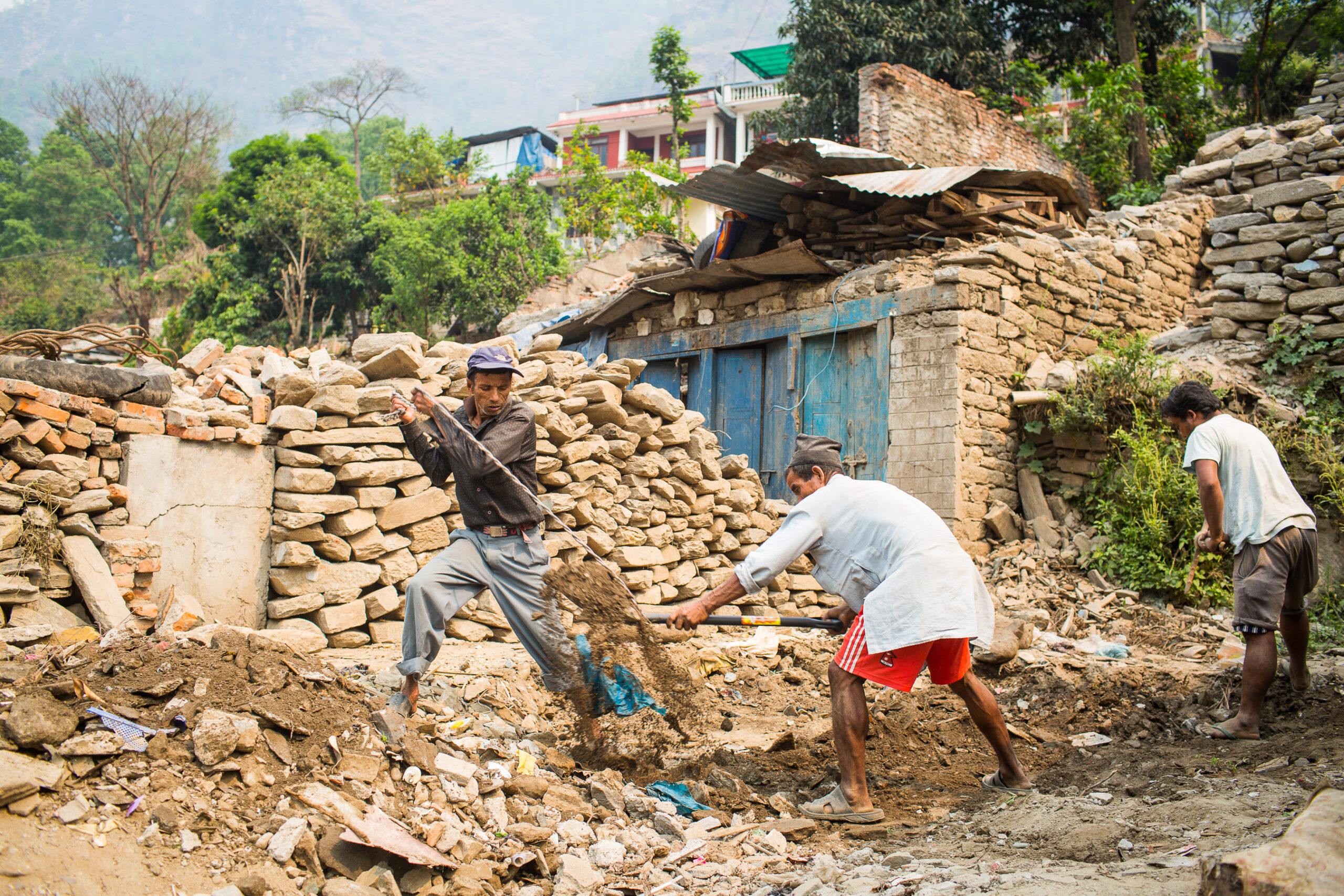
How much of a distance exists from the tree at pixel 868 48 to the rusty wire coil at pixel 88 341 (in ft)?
41.3

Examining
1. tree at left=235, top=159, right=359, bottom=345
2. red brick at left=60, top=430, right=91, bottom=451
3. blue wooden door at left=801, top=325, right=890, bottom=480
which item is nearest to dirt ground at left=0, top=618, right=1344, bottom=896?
red brick at left=60, top=430, right=91, bottom=451

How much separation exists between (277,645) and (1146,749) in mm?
3962

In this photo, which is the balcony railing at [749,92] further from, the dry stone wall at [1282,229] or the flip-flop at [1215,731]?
the flip-flop at [1215,731]

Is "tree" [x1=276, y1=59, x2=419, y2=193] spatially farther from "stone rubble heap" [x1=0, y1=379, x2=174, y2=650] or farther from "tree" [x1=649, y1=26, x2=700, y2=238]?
"stone rubble heap" [x1=0, y1=379, x2=174, y2=650]

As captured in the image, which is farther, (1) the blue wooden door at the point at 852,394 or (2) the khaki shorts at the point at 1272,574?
(1) the blue wooden door at the point at 852,394

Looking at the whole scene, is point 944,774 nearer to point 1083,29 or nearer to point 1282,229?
point 1282,229

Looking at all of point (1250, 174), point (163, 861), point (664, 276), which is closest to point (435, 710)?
point (163, 861)

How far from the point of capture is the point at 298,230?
19.5 meters

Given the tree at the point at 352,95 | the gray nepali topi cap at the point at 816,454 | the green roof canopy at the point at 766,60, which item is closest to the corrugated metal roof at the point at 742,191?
the gray nepali topi cap at the point at 816,454

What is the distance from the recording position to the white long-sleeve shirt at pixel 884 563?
3.30 meters

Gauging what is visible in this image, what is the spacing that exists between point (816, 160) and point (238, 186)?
1927 centimetres

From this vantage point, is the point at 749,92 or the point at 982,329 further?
the point at 749,92

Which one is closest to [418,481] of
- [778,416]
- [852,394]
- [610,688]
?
[610,688]

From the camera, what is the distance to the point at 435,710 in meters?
3.81
